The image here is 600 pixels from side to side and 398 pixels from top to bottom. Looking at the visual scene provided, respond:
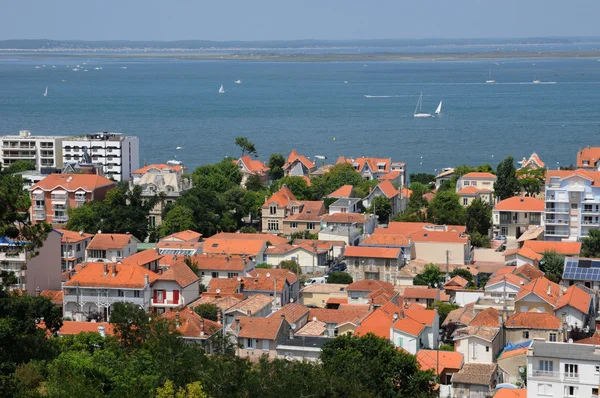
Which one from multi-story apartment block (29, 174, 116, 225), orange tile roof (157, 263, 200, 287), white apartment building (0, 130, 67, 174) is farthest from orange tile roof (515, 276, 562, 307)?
white apartment building (0, 130, 67, 174)

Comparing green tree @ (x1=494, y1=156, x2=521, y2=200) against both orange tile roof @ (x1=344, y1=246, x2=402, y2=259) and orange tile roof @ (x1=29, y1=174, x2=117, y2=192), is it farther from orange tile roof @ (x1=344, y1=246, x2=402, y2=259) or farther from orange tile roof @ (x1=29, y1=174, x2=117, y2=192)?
orange tile roof @ (x1=29, y1=174, x2=117, y2=192)

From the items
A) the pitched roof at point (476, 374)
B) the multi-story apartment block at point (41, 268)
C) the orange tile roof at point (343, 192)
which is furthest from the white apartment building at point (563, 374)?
the orange tile roof at point (343, 192)

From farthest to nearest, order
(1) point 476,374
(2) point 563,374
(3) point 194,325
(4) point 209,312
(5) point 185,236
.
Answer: (5) point 185,236
(4) point 209,312
(3) point 194,325
(1) point 476,374
(2) point 563,374

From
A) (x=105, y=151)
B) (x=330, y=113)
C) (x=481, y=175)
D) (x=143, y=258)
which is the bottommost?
(x=143, y=258)

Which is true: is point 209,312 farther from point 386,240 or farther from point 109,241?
point 386,240

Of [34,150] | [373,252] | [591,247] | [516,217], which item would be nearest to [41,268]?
[373,252]

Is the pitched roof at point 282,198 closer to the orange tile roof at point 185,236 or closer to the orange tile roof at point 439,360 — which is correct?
the orange tile roof at point 185,236
